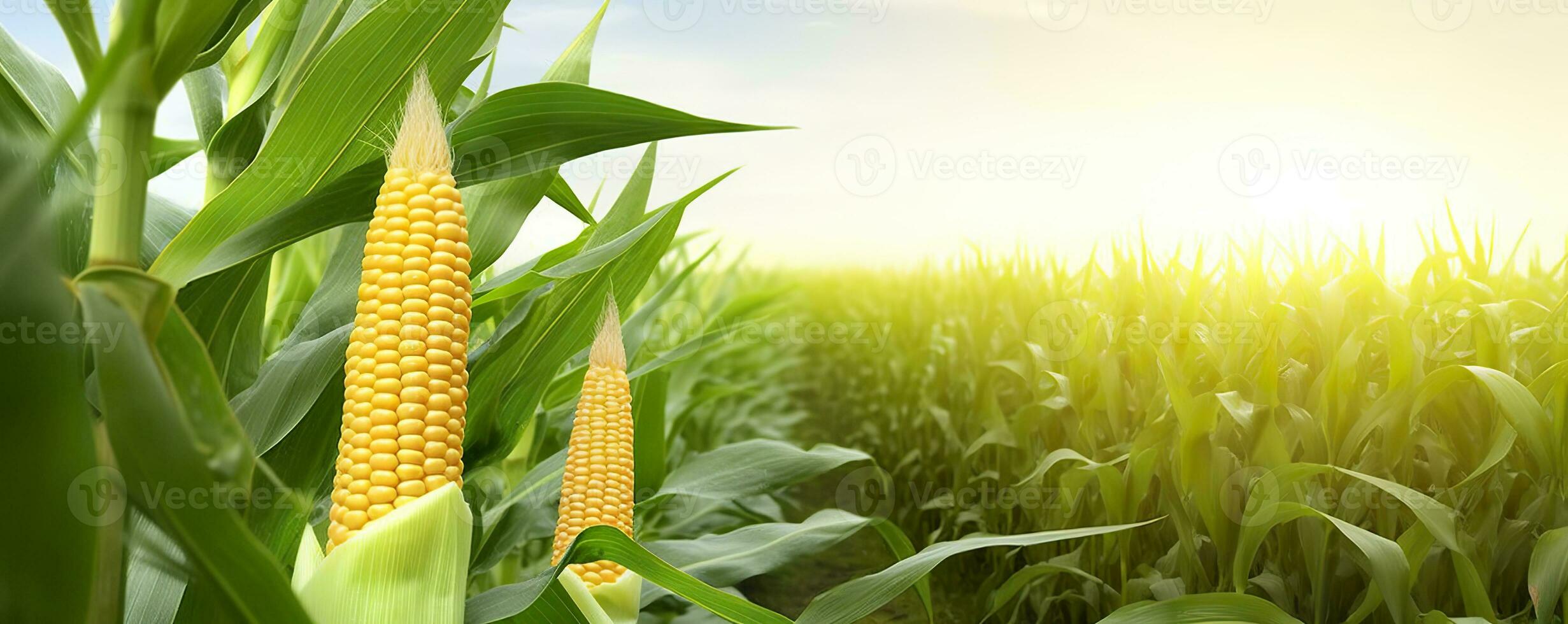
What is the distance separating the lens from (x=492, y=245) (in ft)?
2.64

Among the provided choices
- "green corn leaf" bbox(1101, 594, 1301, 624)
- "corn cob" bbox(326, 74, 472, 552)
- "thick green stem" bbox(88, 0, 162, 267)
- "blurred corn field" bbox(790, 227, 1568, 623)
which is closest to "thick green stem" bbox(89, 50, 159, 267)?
"thick green stem" bbox(88, 0, 162, 267)

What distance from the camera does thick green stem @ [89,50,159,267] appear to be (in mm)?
362

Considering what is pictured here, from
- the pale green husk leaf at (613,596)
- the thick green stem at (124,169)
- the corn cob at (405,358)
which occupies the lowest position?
the pale green husk leaf at (613,596)

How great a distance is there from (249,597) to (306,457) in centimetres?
38

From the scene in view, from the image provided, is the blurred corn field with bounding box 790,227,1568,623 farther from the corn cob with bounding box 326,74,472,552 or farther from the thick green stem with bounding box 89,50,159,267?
the thick green stem with bounding box 89,50,159,267

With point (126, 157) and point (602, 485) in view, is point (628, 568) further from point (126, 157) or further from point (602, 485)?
point (126, 157)

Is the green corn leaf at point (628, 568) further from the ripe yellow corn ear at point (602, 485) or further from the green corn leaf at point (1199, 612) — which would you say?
the green corn leaf at point (1199, 612)

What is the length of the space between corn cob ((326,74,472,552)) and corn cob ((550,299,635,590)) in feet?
0.82

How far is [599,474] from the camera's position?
0.76 meters

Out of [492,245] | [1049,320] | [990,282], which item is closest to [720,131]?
[492,245]

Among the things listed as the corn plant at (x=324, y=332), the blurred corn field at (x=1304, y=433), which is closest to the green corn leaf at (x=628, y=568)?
the corn plant at (x=324, y=332)

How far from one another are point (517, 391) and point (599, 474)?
0.55 feet

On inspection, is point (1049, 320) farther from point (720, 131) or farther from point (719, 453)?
point (720, 131)

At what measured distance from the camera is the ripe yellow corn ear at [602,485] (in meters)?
0.75
